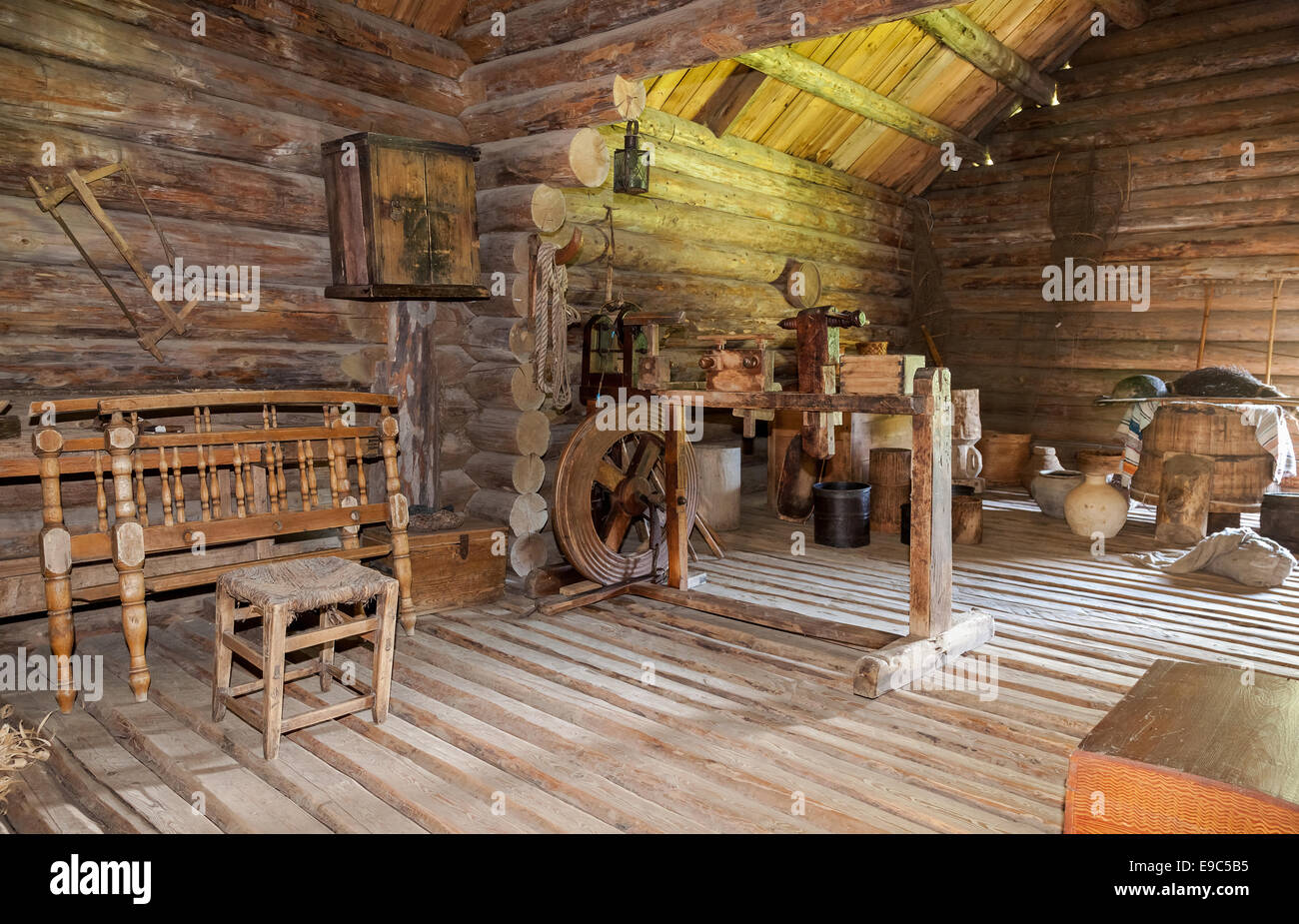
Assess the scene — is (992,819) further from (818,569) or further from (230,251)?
(230,251)

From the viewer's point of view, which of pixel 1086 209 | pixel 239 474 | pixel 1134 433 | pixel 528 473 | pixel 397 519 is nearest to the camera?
pixel 239 474

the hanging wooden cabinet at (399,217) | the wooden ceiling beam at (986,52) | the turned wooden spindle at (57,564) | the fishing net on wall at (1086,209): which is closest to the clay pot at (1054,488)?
the fishing net on wall at (1086,209)

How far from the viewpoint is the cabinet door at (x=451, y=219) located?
4785 millimetres

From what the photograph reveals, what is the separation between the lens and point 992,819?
284 cm

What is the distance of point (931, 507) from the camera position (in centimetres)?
407

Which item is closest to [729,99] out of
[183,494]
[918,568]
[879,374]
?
[879,374]

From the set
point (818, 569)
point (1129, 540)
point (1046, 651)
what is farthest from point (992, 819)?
point (1129, 540)

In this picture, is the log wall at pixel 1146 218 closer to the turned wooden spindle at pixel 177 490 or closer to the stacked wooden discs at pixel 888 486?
the stacked wooden discs at pixel 888 486

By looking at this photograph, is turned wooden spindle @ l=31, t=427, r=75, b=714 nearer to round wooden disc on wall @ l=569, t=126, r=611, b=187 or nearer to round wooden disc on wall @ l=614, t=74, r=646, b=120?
round wooden disc on wall @ l=569, t=126, r=611, b=187

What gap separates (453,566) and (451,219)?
6.08 ft

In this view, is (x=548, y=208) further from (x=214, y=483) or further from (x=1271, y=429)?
(x=1271, y=429)

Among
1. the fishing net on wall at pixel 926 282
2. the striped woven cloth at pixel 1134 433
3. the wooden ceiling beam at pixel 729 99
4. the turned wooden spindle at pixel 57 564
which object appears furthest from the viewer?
the fishing net on wall at pixel 926 282

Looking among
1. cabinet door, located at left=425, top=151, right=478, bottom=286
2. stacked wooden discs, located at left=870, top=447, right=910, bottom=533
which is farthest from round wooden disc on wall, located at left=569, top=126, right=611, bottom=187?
stacked wooden discs, located at left=870, top=447, right=910, bottom=533

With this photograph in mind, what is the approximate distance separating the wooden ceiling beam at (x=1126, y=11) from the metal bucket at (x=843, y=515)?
5.32 m
